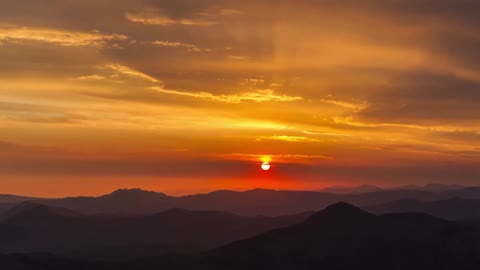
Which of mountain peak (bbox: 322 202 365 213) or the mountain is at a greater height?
mountain peak (bbox: 322 202 365 213)

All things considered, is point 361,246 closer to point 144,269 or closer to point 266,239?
point 266,239

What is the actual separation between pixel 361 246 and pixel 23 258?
64.2m

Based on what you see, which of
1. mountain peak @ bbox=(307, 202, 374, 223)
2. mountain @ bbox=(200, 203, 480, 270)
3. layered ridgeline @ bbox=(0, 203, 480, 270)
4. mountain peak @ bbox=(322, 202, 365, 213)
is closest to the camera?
mountain @ bbox=(200, 203, 480, 270)

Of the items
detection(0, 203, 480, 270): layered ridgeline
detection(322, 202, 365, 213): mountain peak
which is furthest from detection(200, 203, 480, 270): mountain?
detection(322, 202, 365, 213): mountain peak

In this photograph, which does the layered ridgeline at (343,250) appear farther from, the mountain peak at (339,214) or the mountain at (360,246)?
the mountain peak at (339,214)

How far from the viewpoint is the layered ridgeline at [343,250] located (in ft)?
349

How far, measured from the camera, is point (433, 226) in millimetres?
119500

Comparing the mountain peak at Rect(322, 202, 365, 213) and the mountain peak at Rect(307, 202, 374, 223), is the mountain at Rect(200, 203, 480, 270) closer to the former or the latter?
the mountain peak at Rect(307, 202, 374, 223)

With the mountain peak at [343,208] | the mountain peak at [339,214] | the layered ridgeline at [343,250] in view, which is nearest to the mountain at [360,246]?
the layered ridgeline at [343,250]

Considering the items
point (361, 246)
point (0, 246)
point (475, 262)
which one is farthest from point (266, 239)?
point (0, 246)

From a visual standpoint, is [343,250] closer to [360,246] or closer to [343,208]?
[360,246]

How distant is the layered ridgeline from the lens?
10638 centimetres

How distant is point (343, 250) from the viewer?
11119 centimetres

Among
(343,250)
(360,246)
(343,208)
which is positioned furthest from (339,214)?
(343,250)
